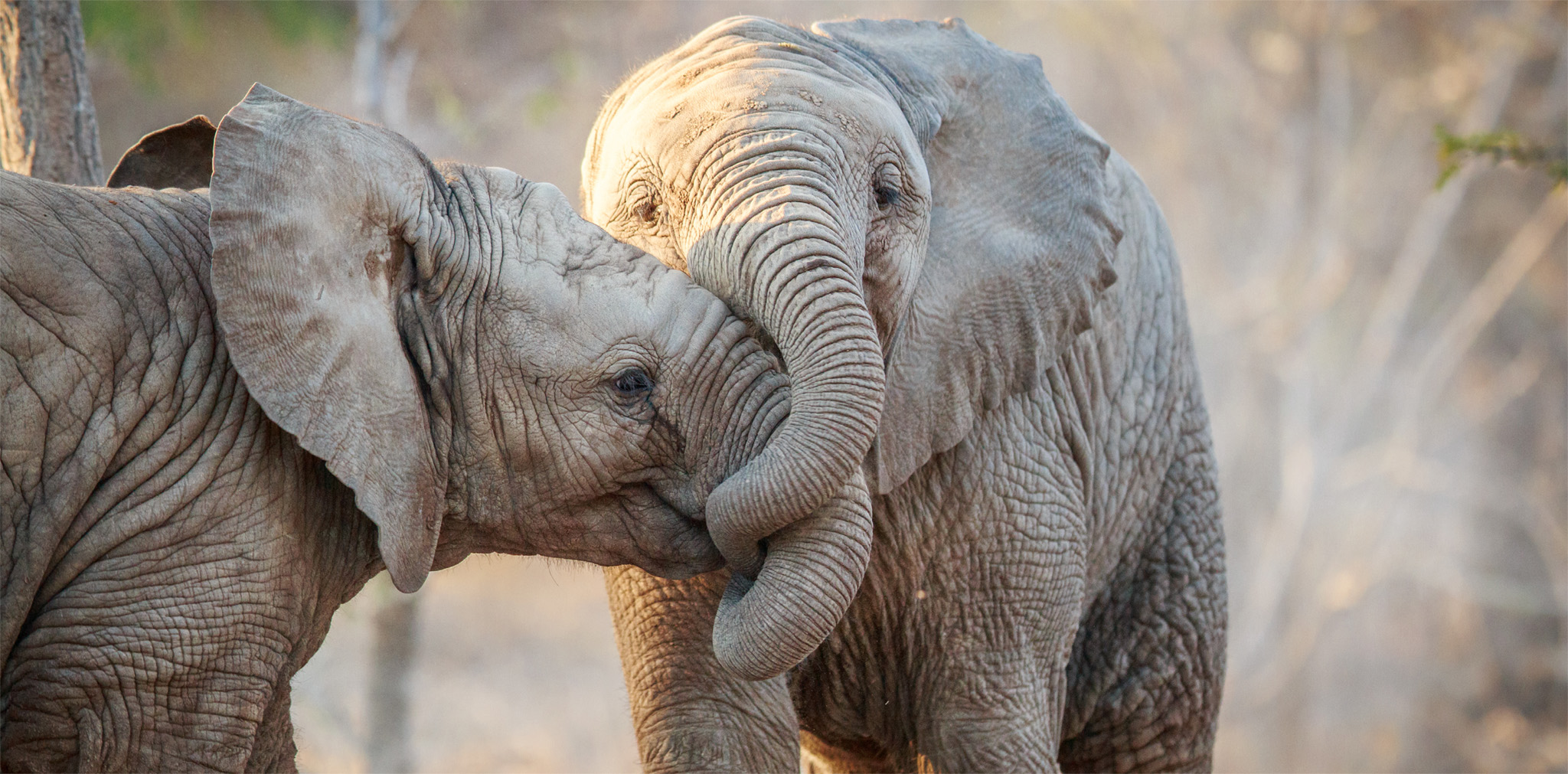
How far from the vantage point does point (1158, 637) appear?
16.4 feet

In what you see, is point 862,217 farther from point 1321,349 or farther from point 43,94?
point 1321,349

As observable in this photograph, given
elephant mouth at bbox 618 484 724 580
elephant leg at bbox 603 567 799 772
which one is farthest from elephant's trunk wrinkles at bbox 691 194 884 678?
elephant leg at bbox 603 567 799 772

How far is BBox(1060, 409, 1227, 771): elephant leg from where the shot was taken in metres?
5.00

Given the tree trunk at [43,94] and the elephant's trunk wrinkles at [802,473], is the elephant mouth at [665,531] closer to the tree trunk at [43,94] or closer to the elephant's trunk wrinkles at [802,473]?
the elephant's trunk wrinkles at [802,473]

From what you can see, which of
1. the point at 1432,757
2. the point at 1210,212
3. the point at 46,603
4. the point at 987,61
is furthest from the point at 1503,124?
the point at 46,603

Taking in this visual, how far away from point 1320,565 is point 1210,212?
406 cm

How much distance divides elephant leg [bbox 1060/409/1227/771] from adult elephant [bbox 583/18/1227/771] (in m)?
0.05

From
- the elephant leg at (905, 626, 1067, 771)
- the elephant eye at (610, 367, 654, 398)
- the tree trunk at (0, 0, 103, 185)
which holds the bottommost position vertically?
the elephant leg at (905, 626, 1067, 771)

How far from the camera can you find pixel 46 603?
289cm

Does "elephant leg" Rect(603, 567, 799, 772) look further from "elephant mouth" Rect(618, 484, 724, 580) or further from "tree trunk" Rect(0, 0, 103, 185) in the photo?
"tree trunk" Rect(0, 0, 103, 185)

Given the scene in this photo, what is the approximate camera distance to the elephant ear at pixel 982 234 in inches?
151

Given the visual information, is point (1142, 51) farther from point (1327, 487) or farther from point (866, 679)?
point (866, 679)

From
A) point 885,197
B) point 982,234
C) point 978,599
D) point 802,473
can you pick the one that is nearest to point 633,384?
point 802,473

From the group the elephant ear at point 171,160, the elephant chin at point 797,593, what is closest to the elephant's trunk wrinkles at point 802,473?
the elephant chin at point 797,593
